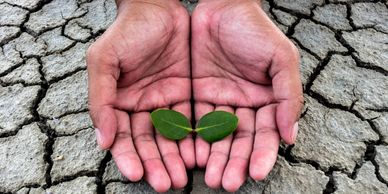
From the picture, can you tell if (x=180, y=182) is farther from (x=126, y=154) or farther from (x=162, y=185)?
(x=126, y=154)

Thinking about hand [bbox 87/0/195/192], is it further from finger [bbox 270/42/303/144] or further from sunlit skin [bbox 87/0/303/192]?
finger [bbox 270/42/303/144]

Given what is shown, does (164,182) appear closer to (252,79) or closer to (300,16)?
(252,79)

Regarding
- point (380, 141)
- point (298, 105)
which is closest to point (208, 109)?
point (298, 105)

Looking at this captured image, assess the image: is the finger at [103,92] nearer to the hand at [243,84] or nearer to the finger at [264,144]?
the hand at [243,84]

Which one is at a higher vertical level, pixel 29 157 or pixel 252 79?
pixel 252 79

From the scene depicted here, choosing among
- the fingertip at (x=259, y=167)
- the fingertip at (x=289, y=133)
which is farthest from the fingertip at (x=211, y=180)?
the fingertip at (x=289, y=133)

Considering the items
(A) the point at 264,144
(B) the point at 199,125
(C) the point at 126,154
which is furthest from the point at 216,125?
Result: (C) the point at 126,154
